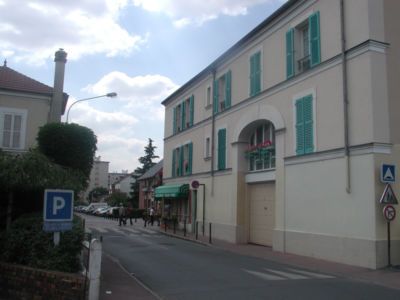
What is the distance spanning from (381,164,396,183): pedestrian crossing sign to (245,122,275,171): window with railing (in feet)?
23.2

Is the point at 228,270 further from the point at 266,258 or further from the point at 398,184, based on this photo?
the point at 398,184

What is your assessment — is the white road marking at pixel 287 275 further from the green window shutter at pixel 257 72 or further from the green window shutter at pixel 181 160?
the green window shutter at pixel 181 160

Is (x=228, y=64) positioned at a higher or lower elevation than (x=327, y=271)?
higher

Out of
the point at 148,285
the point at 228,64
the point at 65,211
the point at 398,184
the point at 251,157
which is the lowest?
the point at 148,285

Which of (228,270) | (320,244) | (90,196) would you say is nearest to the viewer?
(228,270)

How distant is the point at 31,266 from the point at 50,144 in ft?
17.8

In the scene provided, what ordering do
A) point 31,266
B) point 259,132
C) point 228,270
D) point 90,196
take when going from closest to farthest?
point 31,266
point 228,270
point 259,132
point 90,196

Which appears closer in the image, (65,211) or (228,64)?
(65,211)

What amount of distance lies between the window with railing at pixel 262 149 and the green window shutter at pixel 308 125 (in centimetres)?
338

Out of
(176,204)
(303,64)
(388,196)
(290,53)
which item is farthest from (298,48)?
(176,204)

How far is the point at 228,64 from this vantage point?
25.2m

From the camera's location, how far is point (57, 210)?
8.46 metres

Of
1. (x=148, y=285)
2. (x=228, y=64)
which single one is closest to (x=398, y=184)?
A: (x=148, y=285)

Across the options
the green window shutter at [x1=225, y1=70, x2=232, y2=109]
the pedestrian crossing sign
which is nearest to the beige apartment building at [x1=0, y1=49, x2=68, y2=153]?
the green window shutter at [x1=225, y1=70, x2=232, y2=109]
